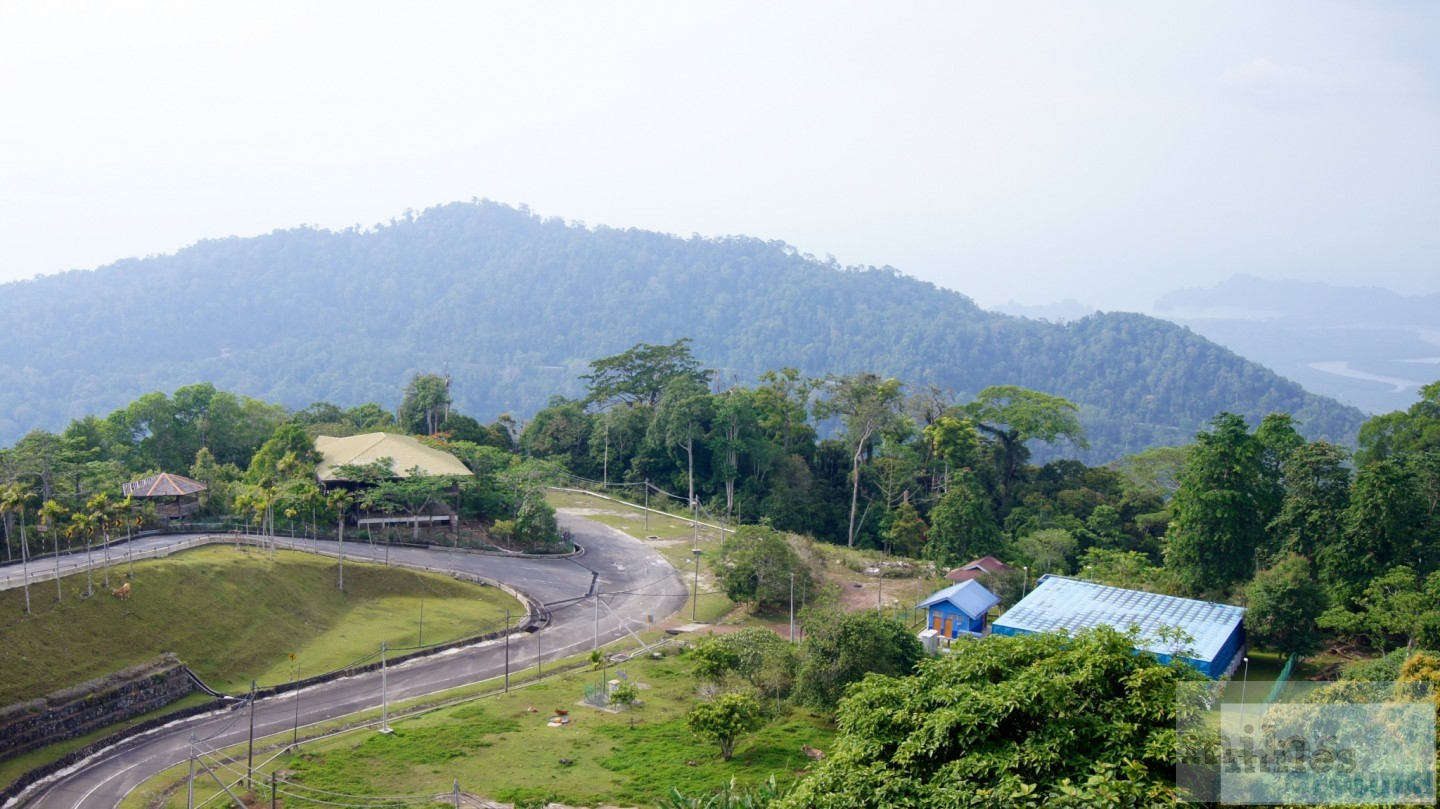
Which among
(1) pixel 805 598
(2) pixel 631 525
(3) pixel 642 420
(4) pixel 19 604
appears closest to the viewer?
(4) pixel 19 604

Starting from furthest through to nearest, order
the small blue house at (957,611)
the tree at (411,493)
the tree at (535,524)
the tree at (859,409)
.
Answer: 1. the tree at (859,409)
2. the tree at (535,524)
3. the tree at (411,493)
4. the small blue house at (957,611)

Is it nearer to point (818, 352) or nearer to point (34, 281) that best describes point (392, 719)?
point (818, 352)

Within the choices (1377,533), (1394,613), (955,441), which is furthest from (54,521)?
(1377,533)

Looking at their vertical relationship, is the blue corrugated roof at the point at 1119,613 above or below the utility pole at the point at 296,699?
above

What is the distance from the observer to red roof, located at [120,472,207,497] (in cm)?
4359

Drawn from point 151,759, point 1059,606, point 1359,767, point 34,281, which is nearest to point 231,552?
point 151,759

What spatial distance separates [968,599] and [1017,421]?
99.6ft

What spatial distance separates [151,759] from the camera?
2486 centimetres

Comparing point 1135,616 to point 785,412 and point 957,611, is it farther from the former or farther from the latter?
point 785,412

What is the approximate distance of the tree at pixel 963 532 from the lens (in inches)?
1818

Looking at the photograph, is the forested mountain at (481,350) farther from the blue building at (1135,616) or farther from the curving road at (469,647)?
the blue building at (1135,616)

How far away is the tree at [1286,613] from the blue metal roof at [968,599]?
30.6ft

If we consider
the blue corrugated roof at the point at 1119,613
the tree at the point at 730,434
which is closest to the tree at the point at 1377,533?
the blue corrugated roof at the point at 1119,613

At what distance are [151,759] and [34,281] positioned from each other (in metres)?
191
